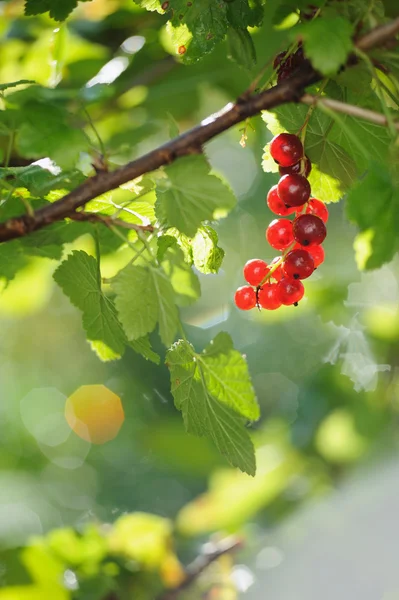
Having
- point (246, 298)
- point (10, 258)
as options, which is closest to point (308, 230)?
point (246, 298)

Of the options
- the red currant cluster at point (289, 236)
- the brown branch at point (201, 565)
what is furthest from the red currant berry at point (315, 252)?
the brown branch at point (201, 565)

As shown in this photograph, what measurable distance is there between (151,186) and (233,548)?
118 cm

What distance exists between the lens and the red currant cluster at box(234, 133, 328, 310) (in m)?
0.88

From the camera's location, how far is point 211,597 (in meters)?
1.82

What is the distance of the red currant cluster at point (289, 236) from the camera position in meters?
0.88

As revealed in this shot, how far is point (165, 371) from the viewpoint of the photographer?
348cm

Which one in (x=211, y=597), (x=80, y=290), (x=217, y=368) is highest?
(x=80, y=290)

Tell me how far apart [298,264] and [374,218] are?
0.22 meters

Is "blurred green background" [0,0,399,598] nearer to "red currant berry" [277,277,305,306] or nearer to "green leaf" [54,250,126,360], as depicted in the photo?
"green leaf" [54,250,126,360]

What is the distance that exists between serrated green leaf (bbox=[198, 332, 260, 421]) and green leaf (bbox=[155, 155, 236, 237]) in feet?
0.60

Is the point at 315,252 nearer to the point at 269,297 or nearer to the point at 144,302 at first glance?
the point at 269,297

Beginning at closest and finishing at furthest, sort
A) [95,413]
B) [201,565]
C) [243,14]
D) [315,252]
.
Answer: [243,14] < [315,252] < [201,565] < [95,413]

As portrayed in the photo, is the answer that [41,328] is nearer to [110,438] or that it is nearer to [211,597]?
[110,438]

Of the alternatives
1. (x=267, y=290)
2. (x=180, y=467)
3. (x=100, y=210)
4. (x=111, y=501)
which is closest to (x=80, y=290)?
(x=100, y=210)
